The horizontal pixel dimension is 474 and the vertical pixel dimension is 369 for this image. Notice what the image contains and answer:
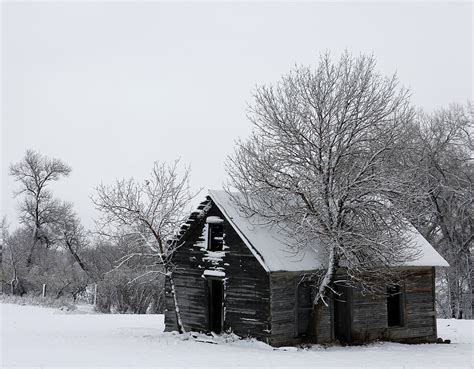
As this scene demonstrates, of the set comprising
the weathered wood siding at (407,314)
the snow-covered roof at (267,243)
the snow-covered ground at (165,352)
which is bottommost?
the snow-covered ground at (165,352)

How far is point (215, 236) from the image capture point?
819 inches

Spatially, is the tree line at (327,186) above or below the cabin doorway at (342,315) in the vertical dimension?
above

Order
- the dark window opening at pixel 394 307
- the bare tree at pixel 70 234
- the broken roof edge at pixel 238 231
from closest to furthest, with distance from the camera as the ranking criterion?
1. the broken roof edge at pixel 238 231
2. the dark window opening at pixel 394 307
3. the bare tree at pixel 70 234

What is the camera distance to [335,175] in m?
18.6

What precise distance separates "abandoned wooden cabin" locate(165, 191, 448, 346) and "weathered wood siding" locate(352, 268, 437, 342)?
1.4 inches

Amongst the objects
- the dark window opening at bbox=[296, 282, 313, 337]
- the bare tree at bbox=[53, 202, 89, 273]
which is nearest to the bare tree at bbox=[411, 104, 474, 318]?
the dark window opening at bbox=[296, 282, 313, 337]

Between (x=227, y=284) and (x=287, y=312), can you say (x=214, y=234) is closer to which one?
(x=227, y=284)

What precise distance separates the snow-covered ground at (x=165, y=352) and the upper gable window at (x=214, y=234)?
11.0 ft

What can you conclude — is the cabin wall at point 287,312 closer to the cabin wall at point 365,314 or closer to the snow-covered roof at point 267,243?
the cabin wall at point 365,314

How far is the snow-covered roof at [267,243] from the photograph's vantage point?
18547mm

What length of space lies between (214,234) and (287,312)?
4045 mm

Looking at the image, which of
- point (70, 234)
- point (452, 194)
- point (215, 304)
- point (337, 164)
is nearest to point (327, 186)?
point (337, 164)

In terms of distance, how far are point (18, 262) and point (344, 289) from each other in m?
40.1

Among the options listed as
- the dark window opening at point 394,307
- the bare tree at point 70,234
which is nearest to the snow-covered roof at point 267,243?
the dark window opening at point 394,307
